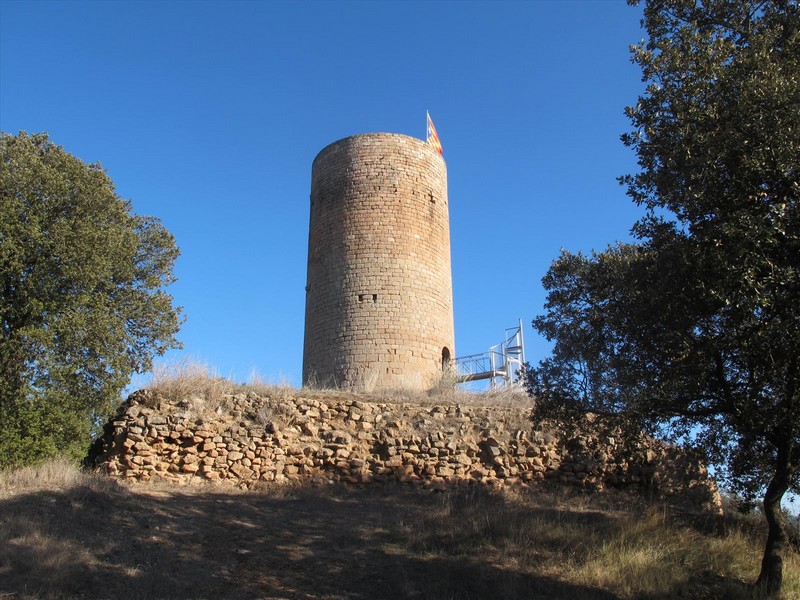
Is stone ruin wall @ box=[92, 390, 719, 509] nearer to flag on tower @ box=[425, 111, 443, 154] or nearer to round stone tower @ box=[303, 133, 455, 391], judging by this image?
round stone tower @ box=[303, 133, 455, 391]

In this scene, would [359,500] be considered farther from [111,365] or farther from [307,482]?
[111,365]

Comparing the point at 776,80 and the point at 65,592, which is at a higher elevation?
the point at 776,80

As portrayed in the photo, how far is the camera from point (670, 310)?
279 inches

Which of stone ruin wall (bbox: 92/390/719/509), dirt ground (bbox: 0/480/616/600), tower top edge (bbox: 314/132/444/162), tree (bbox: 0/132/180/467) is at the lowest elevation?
dirt ground (bbox: 0/480/616/600)

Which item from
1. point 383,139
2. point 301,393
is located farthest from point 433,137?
point 301,393

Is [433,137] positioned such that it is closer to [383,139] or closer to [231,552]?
[383,139]

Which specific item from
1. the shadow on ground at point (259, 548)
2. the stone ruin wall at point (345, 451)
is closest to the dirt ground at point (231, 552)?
the shadow on ground at point (259, 548)

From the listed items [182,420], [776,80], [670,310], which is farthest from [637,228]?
[182,420]

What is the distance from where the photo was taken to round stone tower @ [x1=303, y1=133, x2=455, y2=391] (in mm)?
16062

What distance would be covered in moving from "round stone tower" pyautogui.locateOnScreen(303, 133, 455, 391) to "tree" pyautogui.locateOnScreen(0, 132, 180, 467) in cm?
439

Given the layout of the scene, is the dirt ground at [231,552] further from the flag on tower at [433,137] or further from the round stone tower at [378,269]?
the flag on tower at [433,137]

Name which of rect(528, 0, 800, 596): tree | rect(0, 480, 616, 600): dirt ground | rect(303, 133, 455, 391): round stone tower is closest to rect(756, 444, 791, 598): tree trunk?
rect(528, 0, 800, 596): tree

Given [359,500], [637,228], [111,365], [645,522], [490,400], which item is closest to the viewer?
[637,228]

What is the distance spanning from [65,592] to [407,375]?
385 inches
